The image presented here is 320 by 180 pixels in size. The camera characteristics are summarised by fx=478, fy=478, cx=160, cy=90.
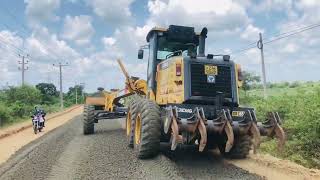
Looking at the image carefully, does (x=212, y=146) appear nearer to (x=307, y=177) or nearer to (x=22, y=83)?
(x=307, y=177)

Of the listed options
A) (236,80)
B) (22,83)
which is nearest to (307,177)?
(236,80)

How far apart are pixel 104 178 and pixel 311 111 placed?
7.11m

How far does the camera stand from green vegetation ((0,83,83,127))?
131 ft

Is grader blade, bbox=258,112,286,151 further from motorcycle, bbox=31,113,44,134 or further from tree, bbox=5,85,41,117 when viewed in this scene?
tree, bbox=5,85,41,117

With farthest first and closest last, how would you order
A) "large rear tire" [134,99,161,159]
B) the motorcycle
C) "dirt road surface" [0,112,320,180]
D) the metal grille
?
A: the motorcycle → the metal grille → "large rear tire" [134,99,161,159] → "dirt road surface" [0,112,320,180]

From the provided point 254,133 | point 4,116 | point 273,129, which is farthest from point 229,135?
point 4,116

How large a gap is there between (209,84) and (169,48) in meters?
2.54

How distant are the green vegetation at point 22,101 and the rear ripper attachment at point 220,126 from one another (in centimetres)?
2792

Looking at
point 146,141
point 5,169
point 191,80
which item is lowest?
point 5,169

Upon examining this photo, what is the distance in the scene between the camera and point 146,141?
11.2 metres

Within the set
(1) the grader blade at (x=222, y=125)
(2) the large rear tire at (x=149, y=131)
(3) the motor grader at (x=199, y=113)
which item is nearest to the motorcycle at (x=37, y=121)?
(3) the motor grader at (x=199, y=113)

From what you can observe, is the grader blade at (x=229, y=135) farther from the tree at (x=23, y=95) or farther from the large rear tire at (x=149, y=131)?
the tree at (x=23, y=95)

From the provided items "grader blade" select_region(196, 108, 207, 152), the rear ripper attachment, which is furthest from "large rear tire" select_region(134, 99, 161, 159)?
"grader blade" select_region(196, 108, 207, 152)

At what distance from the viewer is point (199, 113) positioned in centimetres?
1052
